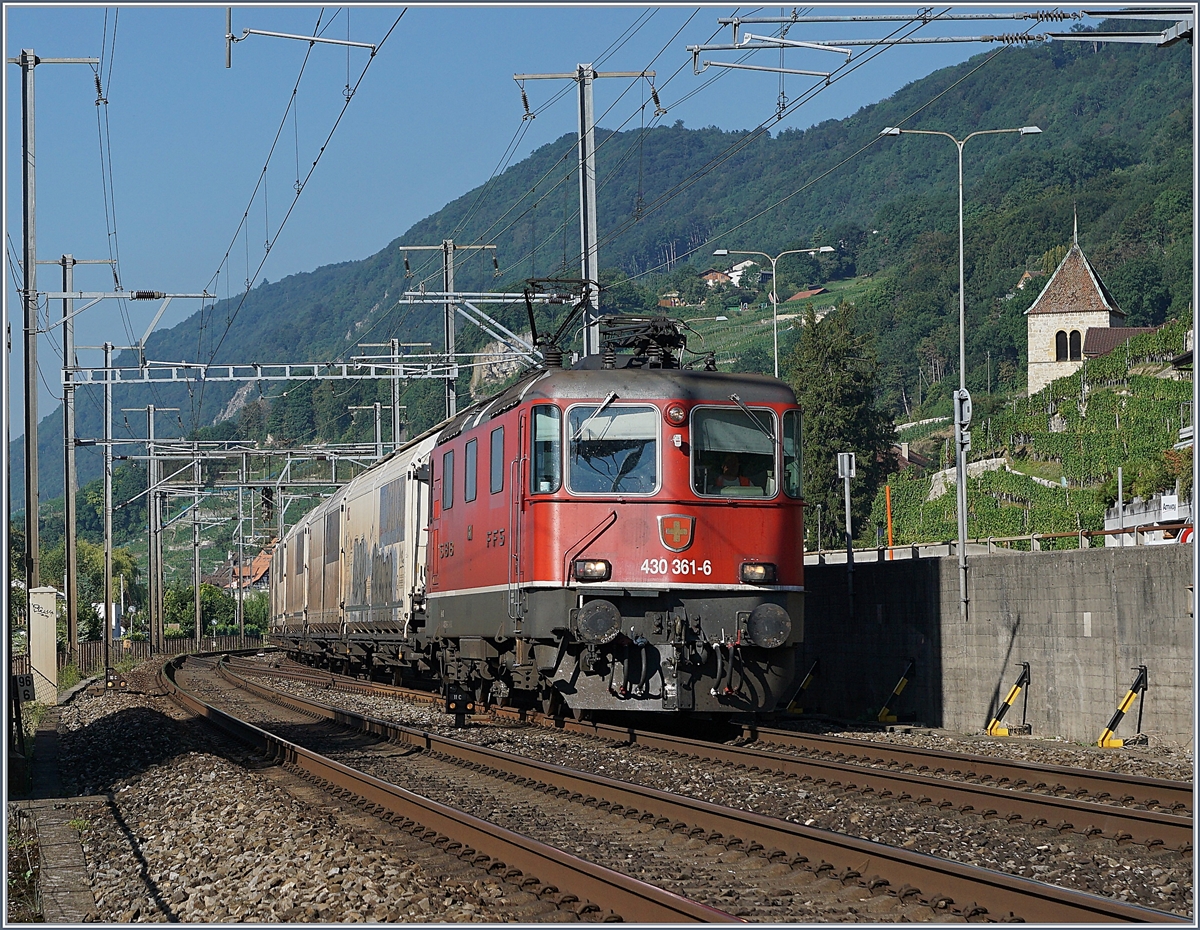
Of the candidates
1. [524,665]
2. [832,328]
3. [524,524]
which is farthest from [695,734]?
[832,328]

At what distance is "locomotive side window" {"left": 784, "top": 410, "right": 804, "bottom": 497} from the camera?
49.6 feet

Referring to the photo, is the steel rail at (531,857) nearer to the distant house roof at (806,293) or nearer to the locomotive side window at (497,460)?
the locomotive side window at (497,460)

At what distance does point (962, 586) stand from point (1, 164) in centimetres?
1211

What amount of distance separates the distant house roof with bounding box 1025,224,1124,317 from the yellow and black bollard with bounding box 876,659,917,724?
11600cm

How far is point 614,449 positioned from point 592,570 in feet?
4.28

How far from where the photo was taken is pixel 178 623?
110500 mm

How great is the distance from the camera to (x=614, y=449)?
1481 centimetres

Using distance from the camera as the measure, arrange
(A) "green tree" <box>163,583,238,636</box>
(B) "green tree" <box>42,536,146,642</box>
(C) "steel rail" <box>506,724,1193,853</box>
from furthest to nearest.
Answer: (B) "green tree" <box>42,536,146,642</box> → (A) "green tree" <box>163,583,238,636</box> → (C) "steel rail" <box>506,724,1193,853</box>

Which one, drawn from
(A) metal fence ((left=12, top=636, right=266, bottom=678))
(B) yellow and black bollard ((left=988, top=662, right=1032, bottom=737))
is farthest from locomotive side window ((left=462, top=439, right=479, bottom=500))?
(A) metal fence ((left=12, top=636, right=266, bottom=678))

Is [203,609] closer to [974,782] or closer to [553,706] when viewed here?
[553,706]

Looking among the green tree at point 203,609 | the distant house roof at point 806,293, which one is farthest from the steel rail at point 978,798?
the distant house roof at point 806,293

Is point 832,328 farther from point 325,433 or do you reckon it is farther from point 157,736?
point 157,736

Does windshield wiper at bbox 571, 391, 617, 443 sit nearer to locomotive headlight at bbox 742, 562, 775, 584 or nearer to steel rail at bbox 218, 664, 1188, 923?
locomotive headlight at bbox 742, 562, 775, 584

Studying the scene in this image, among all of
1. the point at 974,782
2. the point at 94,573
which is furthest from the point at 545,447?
the point at 94,573
